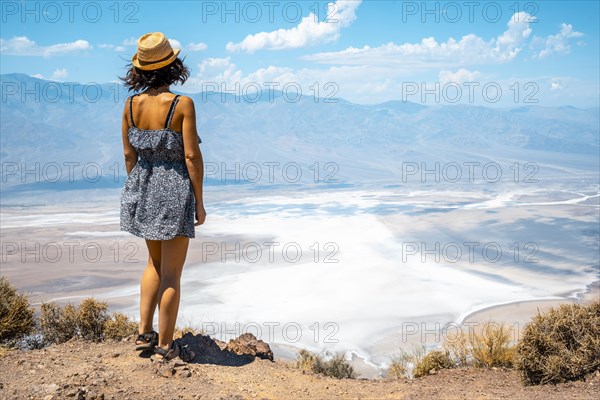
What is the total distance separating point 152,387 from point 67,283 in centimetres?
2315

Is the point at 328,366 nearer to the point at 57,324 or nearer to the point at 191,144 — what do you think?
the point at 57,324

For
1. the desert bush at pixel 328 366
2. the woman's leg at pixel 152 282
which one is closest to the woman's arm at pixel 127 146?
the woman's leg at pixel 152 282

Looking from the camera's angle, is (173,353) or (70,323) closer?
(173,353)

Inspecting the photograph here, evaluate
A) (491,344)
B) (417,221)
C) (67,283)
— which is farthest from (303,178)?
(491,344)

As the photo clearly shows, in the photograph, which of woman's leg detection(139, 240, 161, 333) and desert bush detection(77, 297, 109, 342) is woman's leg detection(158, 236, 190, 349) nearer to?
woman's leg detection(139, 240, 161, 333)

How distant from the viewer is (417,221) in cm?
4066

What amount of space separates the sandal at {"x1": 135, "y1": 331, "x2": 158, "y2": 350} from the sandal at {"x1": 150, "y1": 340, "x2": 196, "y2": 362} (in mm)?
62

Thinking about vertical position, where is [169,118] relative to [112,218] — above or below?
above

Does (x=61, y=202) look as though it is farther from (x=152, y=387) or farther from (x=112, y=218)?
(x=152, y=387)

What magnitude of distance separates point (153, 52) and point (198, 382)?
1.99 meters

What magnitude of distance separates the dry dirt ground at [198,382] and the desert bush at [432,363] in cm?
43

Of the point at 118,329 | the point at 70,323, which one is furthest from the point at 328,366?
the point at 70,323

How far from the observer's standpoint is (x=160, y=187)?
3623 millimetres

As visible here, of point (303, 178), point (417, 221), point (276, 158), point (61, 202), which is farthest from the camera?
point (276, 158)
